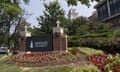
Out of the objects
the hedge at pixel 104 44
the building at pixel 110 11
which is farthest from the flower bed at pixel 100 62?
the building at pixel 110 11

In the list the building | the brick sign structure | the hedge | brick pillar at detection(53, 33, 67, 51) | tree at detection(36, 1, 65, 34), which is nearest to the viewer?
brick pillar at detection(53, 33, 67, 51)

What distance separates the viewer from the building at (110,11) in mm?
53375

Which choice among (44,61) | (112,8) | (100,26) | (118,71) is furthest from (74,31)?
(118,71)

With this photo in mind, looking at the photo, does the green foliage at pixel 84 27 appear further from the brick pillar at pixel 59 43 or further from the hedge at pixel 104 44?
the brick pillar at pixel 59 43

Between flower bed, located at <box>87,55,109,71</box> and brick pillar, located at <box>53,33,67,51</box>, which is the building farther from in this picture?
flower bed, located at <box>87,55,109,71</box>

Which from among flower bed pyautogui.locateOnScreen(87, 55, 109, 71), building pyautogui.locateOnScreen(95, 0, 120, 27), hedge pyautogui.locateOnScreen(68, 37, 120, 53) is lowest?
flower bed pyautogui.locateOnScreen(87, 55, 109, 71)

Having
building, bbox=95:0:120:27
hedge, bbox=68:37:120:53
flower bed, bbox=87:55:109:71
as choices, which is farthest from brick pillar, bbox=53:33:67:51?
building, bbox=95:0:120:27

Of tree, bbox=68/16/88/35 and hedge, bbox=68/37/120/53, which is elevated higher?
tree, bbox=68/16/88/35

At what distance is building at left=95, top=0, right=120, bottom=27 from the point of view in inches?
2101

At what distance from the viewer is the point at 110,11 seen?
191 feet

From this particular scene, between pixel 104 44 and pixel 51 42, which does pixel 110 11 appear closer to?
pixel 104 44

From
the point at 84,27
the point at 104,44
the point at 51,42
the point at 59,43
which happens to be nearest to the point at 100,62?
the point at 59,43

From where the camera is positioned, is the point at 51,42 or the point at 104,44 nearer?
the point at 51,42

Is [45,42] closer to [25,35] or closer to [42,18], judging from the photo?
[25,35]
